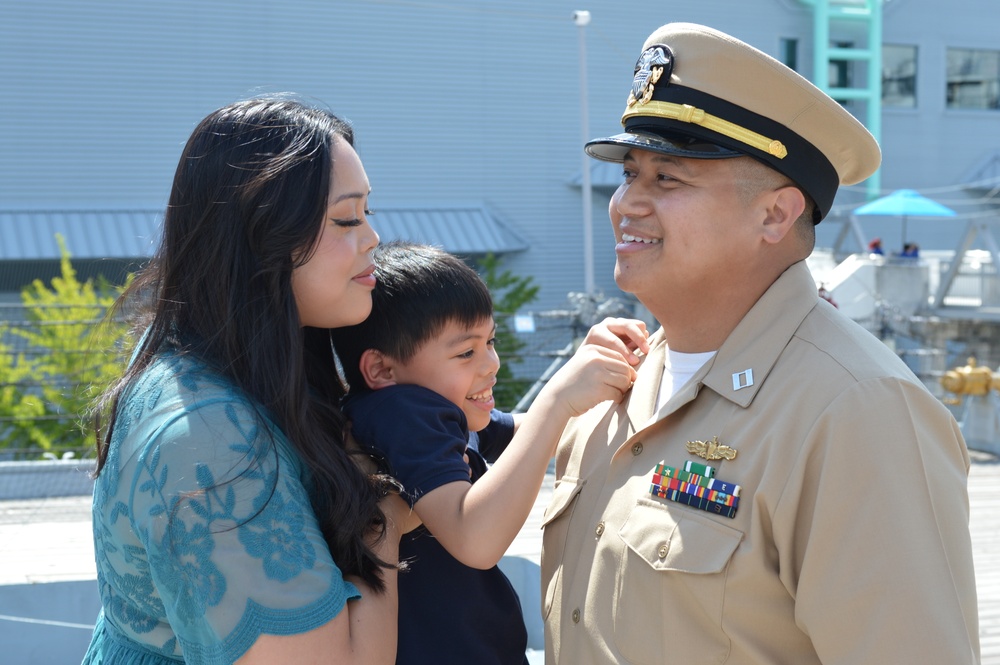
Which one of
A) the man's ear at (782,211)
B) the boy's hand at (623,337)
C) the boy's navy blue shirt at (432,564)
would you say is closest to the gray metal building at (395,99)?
the boy's hand at (623,337)

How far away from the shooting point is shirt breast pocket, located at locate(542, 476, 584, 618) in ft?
7.79

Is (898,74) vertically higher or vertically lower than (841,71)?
lower

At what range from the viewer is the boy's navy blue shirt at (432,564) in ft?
6.95

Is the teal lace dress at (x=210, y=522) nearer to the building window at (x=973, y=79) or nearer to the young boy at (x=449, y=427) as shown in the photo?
the young boy at (x=449, y=427)

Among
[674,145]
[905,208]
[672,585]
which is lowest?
[905,208]

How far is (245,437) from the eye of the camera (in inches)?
66.4

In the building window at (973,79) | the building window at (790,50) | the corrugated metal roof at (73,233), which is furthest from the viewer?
the building window at (973,79)

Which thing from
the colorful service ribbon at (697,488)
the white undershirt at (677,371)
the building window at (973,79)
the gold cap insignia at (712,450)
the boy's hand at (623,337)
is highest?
the boy's hand at (623,337)

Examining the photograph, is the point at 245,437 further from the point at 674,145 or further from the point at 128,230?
the point at 128,230

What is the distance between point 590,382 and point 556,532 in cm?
41

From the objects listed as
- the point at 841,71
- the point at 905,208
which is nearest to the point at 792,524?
the point at 905,208

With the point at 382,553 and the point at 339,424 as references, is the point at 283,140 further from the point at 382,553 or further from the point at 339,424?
the point at 382,553

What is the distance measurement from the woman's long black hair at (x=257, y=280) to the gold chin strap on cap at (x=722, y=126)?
0.72 metres

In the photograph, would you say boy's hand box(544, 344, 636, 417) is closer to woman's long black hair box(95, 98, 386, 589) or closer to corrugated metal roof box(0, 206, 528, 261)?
woman's long black hair box(95, 98, 386, 589)
